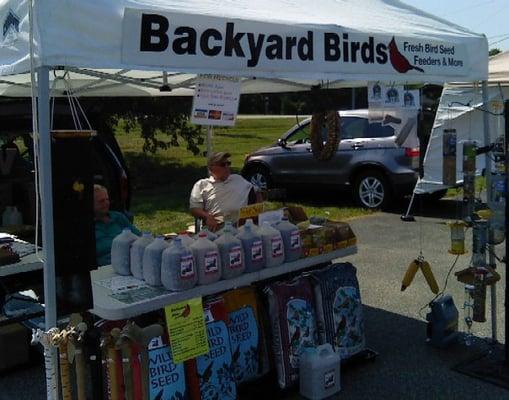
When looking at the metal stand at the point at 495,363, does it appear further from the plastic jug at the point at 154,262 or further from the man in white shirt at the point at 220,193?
the man in white shirt at the point at 220,193

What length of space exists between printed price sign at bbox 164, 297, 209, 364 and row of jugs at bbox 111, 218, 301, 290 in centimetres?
15

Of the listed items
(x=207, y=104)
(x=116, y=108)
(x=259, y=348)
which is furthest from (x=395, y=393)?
(x=116, y=108)

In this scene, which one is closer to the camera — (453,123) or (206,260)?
(206,260)

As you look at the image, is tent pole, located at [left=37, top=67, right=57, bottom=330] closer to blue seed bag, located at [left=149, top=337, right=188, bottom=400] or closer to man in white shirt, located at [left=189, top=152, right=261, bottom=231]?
blue seed bag, located at [left=149, top=337, right=188, bottom=400]

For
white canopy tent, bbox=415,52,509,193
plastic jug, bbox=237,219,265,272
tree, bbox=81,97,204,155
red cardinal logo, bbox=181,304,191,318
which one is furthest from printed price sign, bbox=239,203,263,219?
tree, bbox=81,97,204,155

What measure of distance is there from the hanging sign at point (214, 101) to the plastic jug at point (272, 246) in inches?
28.0

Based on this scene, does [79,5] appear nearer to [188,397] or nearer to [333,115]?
[188,397]

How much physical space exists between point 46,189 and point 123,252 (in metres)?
0.98

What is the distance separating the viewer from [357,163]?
10.1 metres

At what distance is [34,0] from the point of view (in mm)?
2420

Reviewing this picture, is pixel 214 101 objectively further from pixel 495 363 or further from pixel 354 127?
pixel 354 127

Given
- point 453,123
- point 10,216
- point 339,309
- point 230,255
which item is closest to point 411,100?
point 339,309

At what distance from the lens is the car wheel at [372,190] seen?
32.9ft

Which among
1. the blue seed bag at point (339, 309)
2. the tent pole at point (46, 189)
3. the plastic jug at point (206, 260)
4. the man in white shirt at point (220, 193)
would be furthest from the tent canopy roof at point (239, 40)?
the man in white shirt at point (220, 193)
